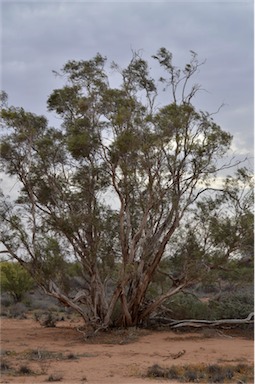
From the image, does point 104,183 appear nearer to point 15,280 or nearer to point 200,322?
point 200,322

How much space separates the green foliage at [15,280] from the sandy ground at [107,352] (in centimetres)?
847

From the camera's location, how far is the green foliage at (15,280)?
2738 centimetres

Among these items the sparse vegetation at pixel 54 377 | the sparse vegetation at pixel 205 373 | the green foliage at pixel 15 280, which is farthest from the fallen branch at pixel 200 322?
the green foliage at pixel 15 280

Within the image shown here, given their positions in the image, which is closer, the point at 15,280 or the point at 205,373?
the point at 205,373

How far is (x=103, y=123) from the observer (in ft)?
54.1

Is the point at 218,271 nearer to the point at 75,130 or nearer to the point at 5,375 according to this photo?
the point at 75,130

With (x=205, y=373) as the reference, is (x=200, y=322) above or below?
above

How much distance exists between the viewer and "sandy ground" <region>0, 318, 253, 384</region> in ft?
33.8

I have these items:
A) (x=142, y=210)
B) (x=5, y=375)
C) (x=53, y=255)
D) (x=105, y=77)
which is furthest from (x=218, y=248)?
(x=5, y=375)

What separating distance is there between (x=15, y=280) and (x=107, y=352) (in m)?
15.3

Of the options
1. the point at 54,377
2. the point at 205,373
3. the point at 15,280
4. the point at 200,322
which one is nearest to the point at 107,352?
the point at 205,373

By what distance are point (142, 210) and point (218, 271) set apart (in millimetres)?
3089

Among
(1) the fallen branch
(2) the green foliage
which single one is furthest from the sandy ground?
(2) the green foliage

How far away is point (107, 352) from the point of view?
44.0 ft
